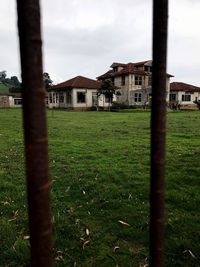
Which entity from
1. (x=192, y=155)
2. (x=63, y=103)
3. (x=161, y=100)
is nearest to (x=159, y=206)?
(x=161, y=100)

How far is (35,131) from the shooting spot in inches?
57.0

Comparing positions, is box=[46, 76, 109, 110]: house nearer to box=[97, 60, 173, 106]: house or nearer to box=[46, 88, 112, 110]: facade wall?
box=[46, 88, 112, 110]: facade wall

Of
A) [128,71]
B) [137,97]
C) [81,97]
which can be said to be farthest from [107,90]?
[137,97]

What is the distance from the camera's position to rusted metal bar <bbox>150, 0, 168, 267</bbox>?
1761 mm

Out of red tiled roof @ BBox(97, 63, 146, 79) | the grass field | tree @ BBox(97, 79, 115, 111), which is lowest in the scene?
the grass field

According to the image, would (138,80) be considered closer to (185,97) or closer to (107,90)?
(107,90)

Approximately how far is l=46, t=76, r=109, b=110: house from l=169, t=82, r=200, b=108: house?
1597 cm

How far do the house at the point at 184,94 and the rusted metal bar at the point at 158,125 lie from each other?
6461cm

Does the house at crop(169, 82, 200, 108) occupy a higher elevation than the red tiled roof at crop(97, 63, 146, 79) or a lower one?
lower

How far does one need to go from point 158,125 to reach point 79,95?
176 feet

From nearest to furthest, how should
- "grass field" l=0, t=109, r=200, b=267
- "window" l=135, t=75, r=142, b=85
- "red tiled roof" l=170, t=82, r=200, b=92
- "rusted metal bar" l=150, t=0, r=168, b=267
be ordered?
1. "rusted metal bar" l=150, t=0, r=168, b=267
2. "grass field" l=0, t=109, r=200, b=267
3. "window" l=135, t=75, r=142, b=85
4. "red tiled roof" l=170, t=82, r=200, b=92

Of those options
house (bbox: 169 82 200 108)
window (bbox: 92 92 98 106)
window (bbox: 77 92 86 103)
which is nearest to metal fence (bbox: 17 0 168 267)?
window (bbox: 77 92 86 103)

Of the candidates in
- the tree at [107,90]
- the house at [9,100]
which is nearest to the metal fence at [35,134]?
the tree at [107,90]

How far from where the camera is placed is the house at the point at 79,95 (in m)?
54.6
